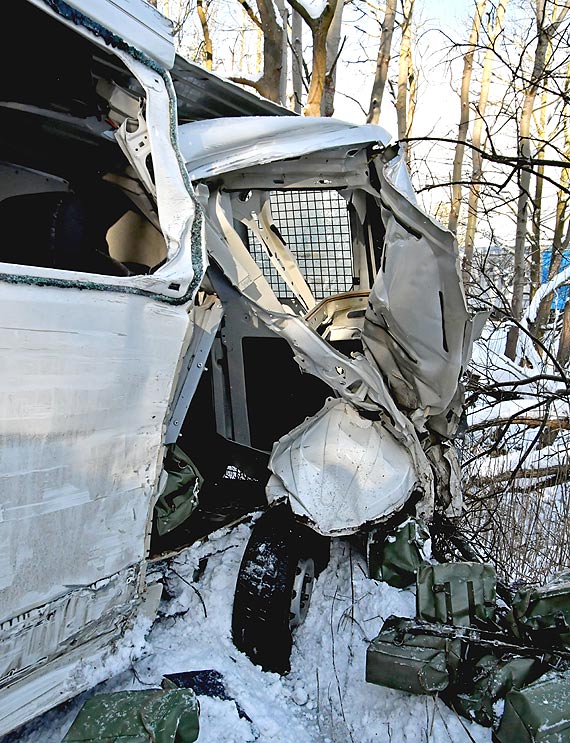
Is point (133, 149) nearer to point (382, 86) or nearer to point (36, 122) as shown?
point (36, 122)

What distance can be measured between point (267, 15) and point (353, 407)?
22.5 ft

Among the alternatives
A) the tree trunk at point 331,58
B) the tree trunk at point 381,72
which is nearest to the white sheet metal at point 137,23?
the tree trunk at point 331,58

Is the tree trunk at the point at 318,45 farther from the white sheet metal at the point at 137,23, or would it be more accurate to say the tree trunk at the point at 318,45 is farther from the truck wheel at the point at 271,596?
the truck wheel at the point at 271,596

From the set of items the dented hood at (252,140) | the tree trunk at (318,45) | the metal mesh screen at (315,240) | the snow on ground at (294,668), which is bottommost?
the snow on ground at (294,668)

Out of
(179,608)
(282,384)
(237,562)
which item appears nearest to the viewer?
(179,608)

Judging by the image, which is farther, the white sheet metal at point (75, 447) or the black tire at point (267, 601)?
the black tire at point (267, 601)

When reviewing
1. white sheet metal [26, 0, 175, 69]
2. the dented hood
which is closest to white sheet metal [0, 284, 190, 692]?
the dented hood

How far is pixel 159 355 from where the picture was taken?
2143 millimetres

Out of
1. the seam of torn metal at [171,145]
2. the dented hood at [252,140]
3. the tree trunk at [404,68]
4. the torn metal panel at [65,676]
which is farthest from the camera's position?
the tree trunk at [404,68]

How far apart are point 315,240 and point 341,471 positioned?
163 cm

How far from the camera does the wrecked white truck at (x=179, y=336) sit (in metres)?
1.86

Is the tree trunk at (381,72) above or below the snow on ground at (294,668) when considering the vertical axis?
above

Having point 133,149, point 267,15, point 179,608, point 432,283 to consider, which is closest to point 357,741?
point 179,608

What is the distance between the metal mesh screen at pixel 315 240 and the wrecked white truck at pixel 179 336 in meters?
0.02
